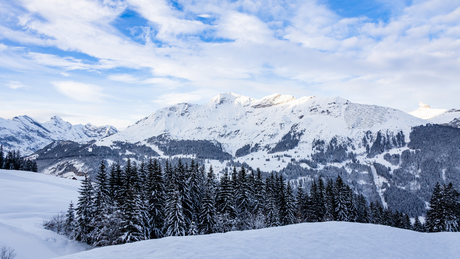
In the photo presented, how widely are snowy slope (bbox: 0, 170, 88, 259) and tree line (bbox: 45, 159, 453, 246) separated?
2.60m

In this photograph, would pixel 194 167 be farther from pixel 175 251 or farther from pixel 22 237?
pixel 175 251

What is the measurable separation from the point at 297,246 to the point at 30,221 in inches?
1764

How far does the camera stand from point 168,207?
125ft

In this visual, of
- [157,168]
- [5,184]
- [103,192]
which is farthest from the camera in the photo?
[5,184]

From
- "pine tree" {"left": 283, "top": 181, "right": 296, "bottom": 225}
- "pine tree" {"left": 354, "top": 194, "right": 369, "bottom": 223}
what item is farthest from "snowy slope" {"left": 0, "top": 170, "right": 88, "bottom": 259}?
"pine tree" {"left": 354, "top": 194, "right": 369, "bottom": 223}

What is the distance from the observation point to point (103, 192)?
39500 mm

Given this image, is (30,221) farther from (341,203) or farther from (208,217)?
(341,203)

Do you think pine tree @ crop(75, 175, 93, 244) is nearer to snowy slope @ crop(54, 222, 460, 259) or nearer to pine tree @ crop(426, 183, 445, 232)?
snowy slope @ crop(54, 222, 460, 259)

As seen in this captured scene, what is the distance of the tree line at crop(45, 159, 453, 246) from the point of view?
33625 millimetres

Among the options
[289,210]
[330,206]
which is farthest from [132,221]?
[330,206]

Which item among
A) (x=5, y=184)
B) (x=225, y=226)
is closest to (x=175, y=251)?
(x=225, y=226)

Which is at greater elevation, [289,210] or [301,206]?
[289,210]

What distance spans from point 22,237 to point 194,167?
1029 inches

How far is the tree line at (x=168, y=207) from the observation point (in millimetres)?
33625
